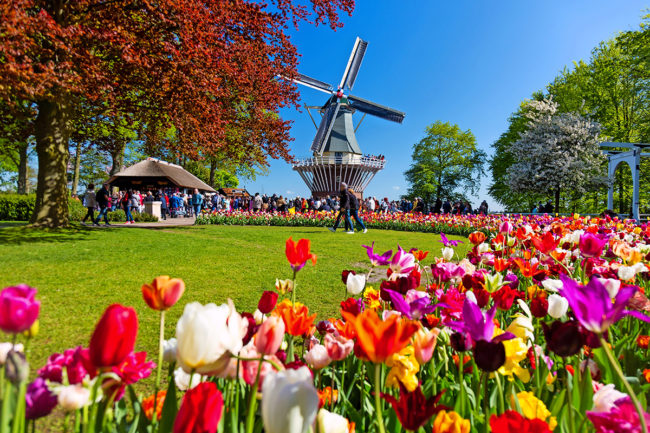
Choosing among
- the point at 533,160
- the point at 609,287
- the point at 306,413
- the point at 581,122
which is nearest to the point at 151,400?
the point at 306,413

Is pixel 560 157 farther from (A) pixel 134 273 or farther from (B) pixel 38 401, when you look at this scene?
(B) pixel 38 401

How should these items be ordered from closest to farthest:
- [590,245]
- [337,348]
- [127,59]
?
[337,348], [590,245], [127,59]

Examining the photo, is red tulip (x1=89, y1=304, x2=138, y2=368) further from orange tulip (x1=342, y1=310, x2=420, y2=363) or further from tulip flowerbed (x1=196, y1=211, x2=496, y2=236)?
tulip flowerbed (x1=196, y1=211, x2=496, y2=236)

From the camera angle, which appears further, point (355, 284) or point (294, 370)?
point (355, 284)

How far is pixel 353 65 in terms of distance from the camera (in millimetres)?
37531

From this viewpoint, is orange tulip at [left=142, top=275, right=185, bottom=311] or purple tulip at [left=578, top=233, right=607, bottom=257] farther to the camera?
purple tulip at [left=578, top=233, right=607, bottom=257]

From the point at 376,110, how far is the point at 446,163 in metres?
9.39

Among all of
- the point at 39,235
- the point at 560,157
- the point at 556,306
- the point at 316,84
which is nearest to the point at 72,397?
the point at 556,306

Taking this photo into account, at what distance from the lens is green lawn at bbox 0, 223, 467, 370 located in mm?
3318

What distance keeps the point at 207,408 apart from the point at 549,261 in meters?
2.63

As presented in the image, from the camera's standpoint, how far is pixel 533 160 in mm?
19109

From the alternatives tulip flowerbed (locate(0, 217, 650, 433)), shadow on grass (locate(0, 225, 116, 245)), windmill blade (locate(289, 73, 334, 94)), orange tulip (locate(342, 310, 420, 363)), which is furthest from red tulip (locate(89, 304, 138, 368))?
windmill blade (locate(289, 73, 334, 94))

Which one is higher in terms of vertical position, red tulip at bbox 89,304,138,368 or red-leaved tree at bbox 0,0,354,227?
red-leaved tree at bbox 0,0,354,227

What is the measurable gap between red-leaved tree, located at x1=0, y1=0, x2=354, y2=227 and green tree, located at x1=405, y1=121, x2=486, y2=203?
29380 mm
